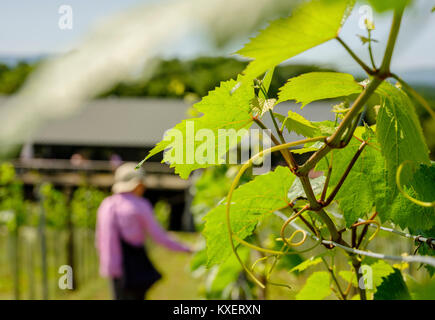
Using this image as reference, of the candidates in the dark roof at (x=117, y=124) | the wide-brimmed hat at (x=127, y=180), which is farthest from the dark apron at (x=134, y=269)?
the dark roof at (x=117, y=124)

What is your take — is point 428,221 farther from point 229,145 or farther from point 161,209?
point 161,209

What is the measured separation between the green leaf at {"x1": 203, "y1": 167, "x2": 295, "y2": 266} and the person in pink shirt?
3.11 meters

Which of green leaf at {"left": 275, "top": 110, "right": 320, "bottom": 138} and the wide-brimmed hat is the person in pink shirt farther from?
green leaf at {"left": 275, "top": 110, "right": 320, "bottom": 138}

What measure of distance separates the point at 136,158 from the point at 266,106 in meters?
24.9

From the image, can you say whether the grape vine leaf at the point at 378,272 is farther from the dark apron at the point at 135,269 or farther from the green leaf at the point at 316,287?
the dark apron at the point at 135,269

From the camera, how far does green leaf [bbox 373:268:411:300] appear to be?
2.09 ft

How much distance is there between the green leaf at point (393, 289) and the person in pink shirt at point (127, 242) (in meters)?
3.13

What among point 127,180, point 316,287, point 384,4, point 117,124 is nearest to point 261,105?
point 384,4

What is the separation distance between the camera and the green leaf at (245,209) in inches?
24.4

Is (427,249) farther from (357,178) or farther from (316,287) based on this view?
(316,287)

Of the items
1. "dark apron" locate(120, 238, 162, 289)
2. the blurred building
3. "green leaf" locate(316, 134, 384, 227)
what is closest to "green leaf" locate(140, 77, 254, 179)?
"green leaf" locate(316, 134, 384, 227)

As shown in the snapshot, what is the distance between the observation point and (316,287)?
87 cm

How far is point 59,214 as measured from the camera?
271 inches

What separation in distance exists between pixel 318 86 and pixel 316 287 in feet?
1.60
